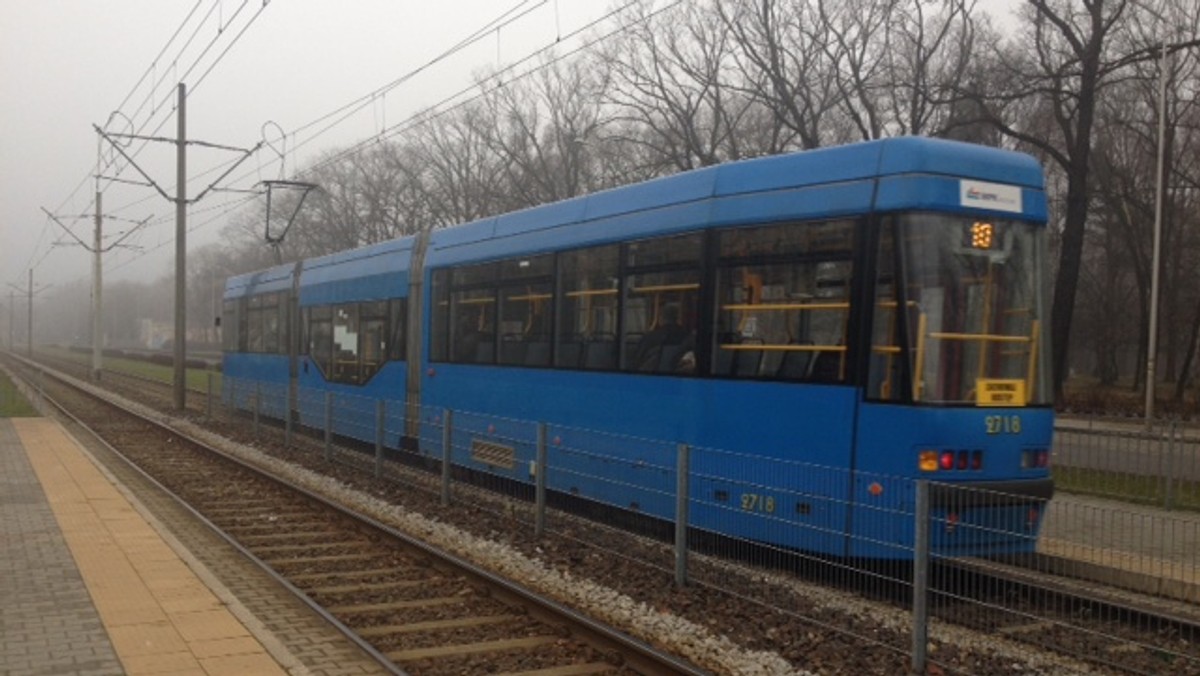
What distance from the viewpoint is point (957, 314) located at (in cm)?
891

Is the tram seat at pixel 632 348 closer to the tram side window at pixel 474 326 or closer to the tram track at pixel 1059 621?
the tram side window at pixel 474 326

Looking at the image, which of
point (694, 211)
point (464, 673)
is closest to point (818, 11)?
point (694, 211)

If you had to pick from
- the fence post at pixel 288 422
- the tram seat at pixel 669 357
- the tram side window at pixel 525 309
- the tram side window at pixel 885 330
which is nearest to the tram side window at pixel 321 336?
the fence post at pixel 288 422

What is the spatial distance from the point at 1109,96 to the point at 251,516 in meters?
37.2

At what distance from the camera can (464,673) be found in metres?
6.93

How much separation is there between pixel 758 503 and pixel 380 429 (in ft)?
27.4

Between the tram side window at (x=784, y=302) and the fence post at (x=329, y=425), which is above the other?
the tram side window at (x=784, y=302)

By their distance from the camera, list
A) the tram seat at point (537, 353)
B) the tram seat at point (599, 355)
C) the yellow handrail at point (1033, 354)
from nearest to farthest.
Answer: the yellow handrail at point (1033, 354) → the tram seat at point (599, 355) → the tram seat at point (537, 353)

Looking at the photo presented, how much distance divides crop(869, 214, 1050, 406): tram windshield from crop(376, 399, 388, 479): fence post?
8.90 metres

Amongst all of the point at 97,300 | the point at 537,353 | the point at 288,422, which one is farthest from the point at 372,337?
the point at 97,300

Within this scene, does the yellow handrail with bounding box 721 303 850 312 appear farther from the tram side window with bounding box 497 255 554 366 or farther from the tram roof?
the tram side window with bounding box 497 255 554 366

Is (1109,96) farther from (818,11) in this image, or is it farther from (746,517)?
(746,517)

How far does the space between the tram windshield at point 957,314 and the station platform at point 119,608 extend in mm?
4489

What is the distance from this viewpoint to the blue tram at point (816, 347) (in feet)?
28.5
